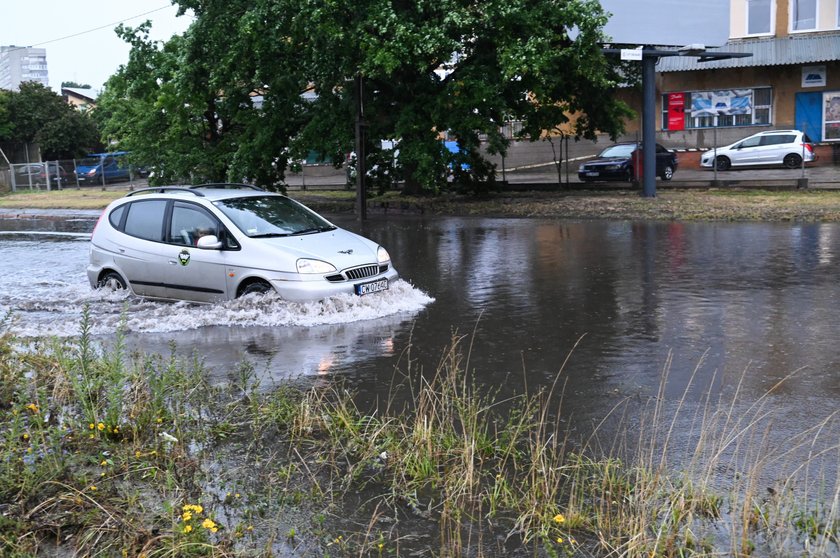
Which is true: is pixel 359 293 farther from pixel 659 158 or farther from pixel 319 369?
pixel 659 158

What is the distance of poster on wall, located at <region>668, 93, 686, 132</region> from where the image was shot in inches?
1540

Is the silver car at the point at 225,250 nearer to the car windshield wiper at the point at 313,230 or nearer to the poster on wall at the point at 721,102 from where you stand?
Answer: the car windshield wiper at the point at 313,230

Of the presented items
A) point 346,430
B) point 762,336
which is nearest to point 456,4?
point 762,336

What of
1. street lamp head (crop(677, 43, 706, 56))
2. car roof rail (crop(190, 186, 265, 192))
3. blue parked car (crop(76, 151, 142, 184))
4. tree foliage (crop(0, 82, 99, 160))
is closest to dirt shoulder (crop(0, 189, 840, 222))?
street lamp head (crop(677, 43, 706, 56))

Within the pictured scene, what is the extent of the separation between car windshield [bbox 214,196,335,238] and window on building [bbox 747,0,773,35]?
3049 cm

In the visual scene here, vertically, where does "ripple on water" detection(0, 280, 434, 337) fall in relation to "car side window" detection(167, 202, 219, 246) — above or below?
below

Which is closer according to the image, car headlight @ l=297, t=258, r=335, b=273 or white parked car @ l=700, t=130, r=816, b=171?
car headlight @ l=297, t=258, r=335, b=273

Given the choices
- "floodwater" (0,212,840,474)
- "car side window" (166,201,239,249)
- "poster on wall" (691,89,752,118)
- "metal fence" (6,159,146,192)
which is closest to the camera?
"floodwater" (0,212,840,474)

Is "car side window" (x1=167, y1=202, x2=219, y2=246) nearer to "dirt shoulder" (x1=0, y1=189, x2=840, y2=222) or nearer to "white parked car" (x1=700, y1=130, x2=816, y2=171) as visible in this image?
"dirt shoulder" (x1=0, y1=189, x2=840, y2=222)

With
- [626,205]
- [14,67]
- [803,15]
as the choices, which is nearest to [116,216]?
[626,205]

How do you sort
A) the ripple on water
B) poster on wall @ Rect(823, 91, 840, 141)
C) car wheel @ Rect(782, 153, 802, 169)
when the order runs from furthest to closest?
poster on wall @ Rect(823, 91, 840, 141), car wheel @ Rect(782, 153, 802, 169), the ripple on water

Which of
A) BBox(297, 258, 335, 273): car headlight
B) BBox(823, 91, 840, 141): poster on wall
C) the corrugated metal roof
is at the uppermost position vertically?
the corrugated metal roof

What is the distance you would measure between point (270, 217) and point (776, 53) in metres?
30.5

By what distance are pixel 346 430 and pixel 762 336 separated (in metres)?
4.97
